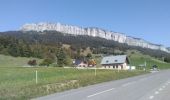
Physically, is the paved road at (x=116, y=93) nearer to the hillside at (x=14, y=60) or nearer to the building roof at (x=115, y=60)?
the hillside at (x=14, y=60)

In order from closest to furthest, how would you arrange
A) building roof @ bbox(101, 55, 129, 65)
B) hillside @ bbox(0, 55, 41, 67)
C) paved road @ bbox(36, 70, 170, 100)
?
paved road @ bbox(36, 70, 170, 100) → hillside @ bbox(0, 55, 41, 67) → building roof @ bbox(101, 55, 129, 65)

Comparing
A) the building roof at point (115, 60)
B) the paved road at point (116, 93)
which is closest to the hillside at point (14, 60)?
the building roof at point (115, 60)

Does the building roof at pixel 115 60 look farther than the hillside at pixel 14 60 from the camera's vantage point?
Yes

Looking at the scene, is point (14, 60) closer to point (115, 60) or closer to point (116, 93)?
point (115, 60)

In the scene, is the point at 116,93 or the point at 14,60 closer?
the point at 116,93

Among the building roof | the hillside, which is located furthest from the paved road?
the building roof

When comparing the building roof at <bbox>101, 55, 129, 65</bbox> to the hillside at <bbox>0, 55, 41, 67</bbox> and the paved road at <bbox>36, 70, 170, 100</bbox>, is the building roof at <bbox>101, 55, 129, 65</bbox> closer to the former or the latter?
the hillside at <bbox>0, 55, 41, 67</bbox>

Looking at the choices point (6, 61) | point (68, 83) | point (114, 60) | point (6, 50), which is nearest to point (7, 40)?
point (6, 50)

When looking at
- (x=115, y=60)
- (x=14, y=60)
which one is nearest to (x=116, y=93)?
(x=14, y=60)

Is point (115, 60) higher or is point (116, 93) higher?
point (115, 60)

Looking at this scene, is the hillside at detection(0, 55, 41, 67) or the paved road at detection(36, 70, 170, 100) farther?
the hillside at detection(0, 55, 41, 67)

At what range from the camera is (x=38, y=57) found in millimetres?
159500

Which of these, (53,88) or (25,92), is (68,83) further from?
(25,92)

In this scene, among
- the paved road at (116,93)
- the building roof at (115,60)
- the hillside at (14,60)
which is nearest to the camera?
the paved road at (116,93)
